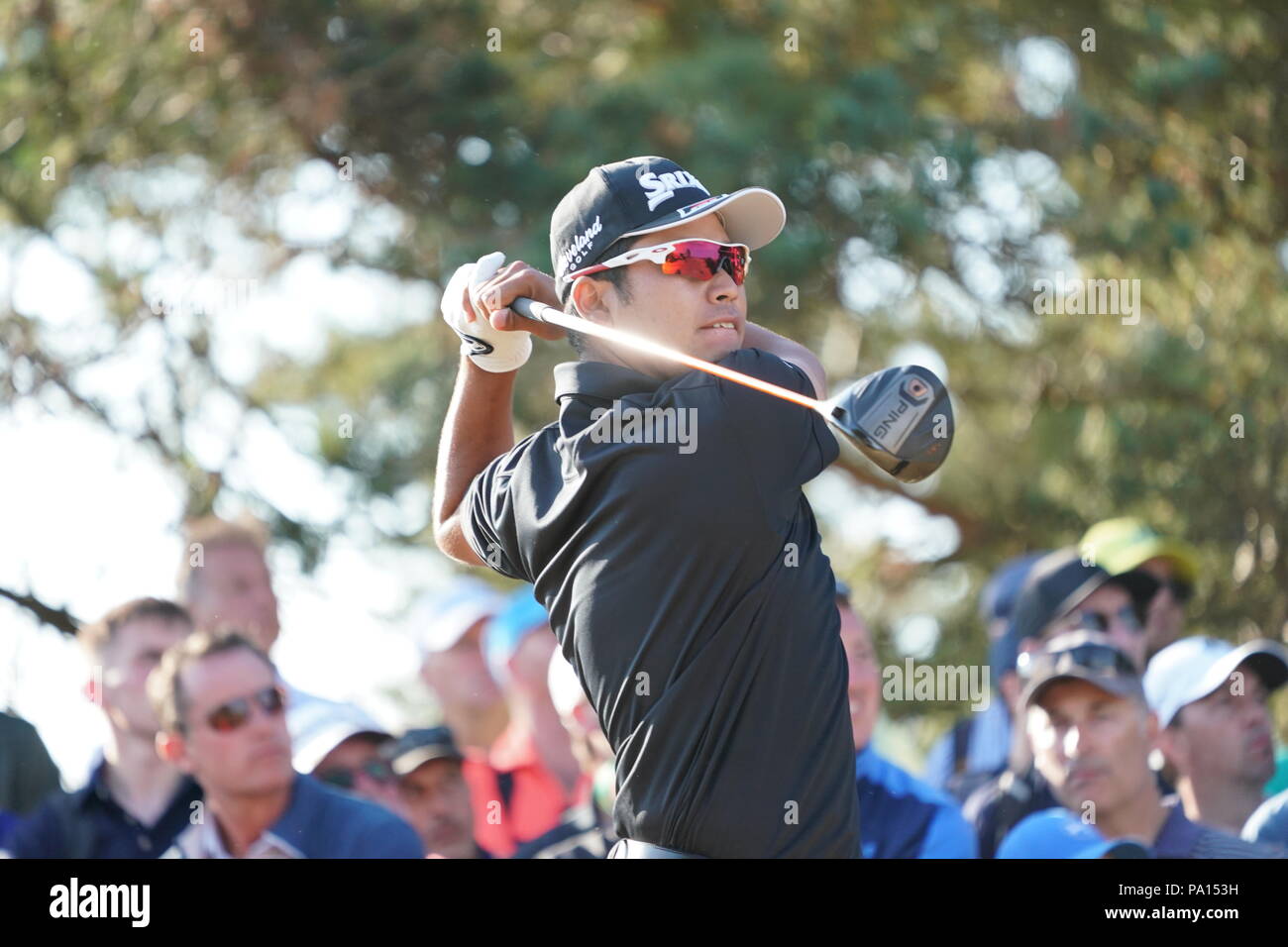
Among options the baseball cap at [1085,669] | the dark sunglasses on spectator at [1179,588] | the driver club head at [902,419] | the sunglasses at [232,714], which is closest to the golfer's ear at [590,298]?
the driver club head at [902,419]

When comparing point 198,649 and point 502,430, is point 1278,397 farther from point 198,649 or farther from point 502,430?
point 502,430

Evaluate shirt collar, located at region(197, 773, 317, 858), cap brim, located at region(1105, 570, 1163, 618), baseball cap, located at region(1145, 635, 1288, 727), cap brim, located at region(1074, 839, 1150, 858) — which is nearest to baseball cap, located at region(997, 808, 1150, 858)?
cap brim, located at region(1074, 839, 1150, 858)

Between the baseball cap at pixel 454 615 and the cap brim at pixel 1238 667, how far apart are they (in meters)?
2.77

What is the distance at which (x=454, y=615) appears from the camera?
7027mm

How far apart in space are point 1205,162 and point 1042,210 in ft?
3.05

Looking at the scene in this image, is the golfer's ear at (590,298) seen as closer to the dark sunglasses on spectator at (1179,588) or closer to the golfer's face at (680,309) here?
the golfer's face at (680,309)

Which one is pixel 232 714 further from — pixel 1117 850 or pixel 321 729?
pixel 1117 850

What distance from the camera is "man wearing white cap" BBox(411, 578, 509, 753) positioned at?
6902 millimetres

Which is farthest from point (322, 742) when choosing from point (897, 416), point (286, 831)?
point (897, 416)

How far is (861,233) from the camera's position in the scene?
8.68 m

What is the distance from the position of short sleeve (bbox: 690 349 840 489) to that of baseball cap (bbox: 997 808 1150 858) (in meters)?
2.47

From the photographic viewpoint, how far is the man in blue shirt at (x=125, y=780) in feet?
18.0

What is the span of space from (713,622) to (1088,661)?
9.66 feet
